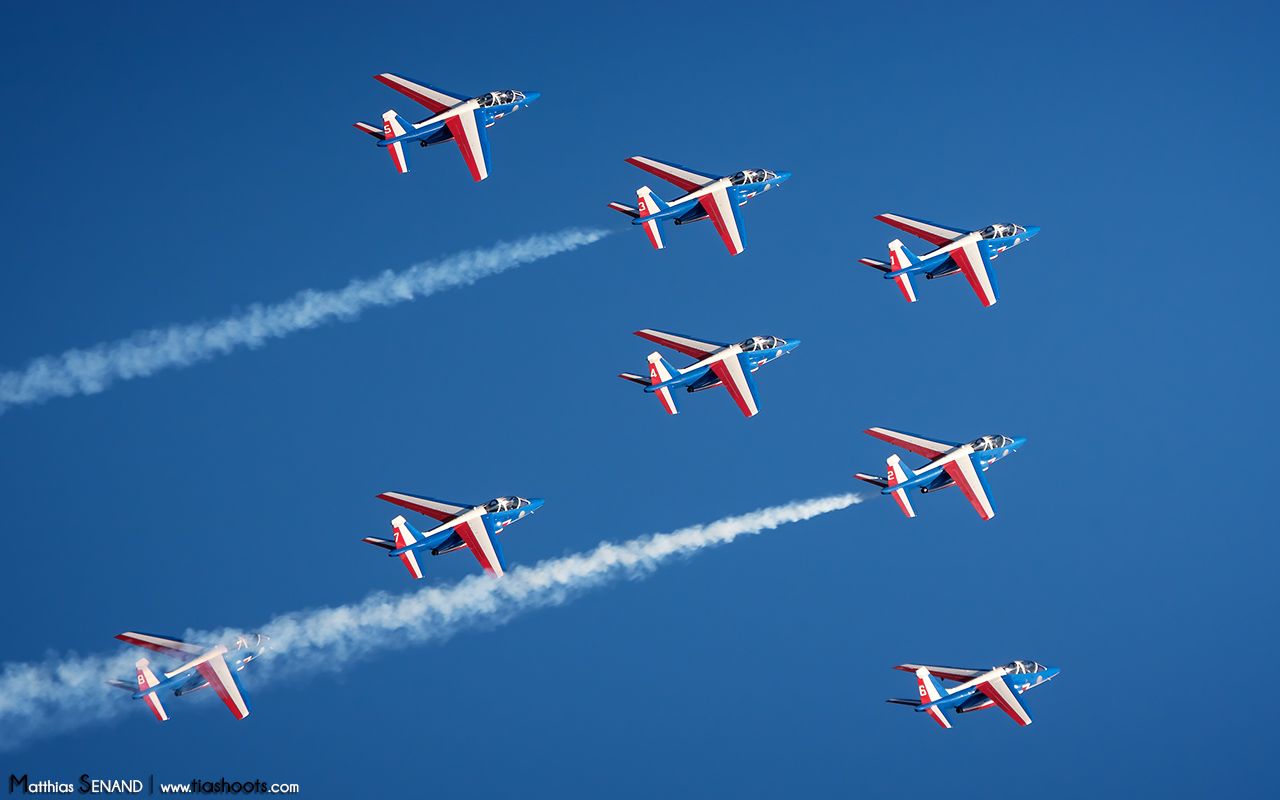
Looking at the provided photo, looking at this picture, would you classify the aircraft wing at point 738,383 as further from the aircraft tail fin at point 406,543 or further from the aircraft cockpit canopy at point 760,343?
the aircraft tail fin at point 406,543

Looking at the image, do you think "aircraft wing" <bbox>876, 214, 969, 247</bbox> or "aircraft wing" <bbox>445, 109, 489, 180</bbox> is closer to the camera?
"aircraft wing" <bbox>445, 109, 489, 180</bbox>

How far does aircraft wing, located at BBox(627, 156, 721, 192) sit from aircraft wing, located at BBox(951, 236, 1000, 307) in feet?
52.1

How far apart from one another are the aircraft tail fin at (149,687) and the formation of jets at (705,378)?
1.78 meters

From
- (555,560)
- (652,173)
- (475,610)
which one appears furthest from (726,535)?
(652,173)

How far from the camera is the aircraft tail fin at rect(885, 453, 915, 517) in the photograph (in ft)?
248

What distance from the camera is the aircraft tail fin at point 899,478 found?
75625mm

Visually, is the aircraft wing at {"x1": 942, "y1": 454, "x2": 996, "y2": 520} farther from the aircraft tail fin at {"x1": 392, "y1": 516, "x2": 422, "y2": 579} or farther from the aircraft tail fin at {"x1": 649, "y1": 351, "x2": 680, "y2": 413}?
the aircraft tail fin at {"x1": 392, "y1": 516, "x2": 422, "y2": 579}

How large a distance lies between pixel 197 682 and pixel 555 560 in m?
21.5

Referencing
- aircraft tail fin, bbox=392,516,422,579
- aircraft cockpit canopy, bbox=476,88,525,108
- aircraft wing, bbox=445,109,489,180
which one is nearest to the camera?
aircraft tail fin, bbox=392,516,422,579

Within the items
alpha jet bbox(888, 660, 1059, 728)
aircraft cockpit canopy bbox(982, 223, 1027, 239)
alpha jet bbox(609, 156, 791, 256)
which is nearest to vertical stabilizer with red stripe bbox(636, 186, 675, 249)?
alpha jet bbox(609, 156, 791, 256)

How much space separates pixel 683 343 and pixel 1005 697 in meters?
28.7

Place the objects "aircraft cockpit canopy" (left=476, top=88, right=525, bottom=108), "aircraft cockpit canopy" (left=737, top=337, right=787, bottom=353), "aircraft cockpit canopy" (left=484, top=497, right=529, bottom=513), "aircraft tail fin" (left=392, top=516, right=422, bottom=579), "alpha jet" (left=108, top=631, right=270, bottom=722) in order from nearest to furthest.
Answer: "alpha jet" (left=108, top=631, right=270, bottom=722) < "aircraft tail fin" (left=392, top=516, right=422, bottom=579) < "aircraft cockpit canopy" (left=484, top=497, right=529, bottom=513) < "aircraft cockpit canopy" (left=476, top=88, right=525, bottom=108) < "aircraft cockpit canopy" (left=737, top=337, right=787, bottom=353)

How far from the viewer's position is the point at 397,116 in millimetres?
74562

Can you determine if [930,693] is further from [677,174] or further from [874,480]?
[677,174]
